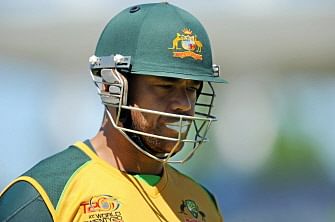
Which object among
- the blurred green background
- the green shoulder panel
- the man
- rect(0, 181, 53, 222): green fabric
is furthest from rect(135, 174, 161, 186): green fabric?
the blurred green background

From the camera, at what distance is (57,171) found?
1366 millimetres

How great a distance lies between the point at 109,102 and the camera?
1.41 meters

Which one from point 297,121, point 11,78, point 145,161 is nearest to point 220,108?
point 297,121

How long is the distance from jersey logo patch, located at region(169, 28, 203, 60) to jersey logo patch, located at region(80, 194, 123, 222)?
11.5 inches

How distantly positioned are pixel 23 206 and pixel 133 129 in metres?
0.25

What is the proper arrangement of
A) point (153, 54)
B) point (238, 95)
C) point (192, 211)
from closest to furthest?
point (153, 54) → point (192, 211) → point (238, 95)

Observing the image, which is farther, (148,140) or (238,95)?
(238,95)

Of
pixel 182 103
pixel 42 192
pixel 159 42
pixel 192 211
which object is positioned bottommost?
pixel 192 211

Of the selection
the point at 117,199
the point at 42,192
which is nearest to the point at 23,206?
the point at 42,192

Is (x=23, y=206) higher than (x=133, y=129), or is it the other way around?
(x=133, y=129)

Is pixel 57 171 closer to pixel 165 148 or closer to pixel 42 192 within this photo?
pixel 42 192

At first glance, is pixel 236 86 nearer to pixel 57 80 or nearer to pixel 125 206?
pixel 57 80

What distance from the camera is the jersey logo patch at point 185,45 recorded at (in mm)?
1413

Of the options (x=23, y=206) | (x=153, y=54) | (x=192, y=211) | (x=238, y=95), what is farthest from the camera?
(x=238, y=95)
